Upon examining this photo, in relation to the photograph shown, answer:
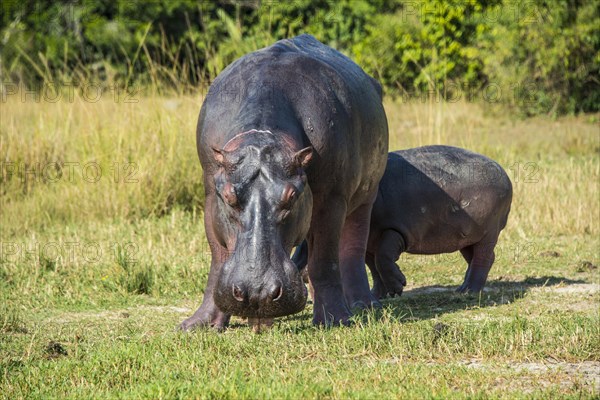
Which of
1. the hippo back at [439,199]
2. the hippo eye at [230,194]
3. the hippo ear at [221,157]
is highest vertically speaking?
the hippo ear at [221,157]

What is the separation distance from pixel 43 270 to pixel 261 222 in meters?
3.61

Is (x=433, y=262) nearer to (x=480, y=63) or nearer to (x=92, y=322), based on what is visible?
(x=92, y=322)

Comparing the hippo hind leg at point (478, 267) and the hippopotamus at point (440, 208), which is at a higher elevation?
the hippopotamus at point (440, 208)

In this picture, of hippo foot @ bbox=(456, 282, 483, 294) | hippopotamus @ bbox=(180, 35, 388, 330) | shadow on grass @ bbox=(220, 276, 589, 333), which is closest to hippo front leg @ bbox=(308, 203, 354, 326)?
hippopotamus @ bbox=(180, 35, 388, 330)

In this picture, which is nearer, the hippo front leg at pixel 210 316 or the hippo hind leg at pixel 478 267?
the hippo front leg at pixel 210 316

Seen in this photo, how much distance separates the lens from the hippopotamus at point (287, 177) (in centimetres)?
436

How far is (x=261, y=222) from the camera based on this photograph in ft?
14.3

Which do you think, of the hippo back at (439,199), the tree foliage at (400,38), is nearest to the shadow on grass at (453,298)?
the hippo back at (439,199)

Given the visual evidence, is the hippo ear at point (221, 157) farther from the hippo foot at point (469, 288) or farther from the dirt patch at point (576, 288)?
the dirt patch at point (576, 288)

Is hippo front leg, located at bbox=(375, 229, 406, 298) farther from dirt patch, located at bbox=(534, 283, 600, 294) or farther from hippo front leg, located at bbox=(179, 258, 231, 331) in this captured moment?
hippo front leg, located at bbox=(179, 258, 231, 331)

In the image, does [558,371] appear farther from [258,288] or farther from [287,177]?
[287,177]

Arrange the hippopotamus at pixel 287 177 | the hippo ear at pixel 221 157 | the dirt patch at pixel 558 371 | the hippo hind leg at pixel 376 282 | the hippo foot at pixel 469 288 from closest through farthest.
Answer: the dirt patch at pixel 558 371 → the hippopotamus at pixel 287 177 → the hippo ear at pixel 221 157 → the hippo hind leg at pixel 376 282 → the hippo foot at pixel 469 288

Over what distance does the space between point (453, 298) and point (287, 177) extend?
8.23ft

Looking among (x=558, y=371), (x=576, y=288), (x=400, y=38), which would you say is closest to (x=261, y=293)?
(x=558, y=371)
